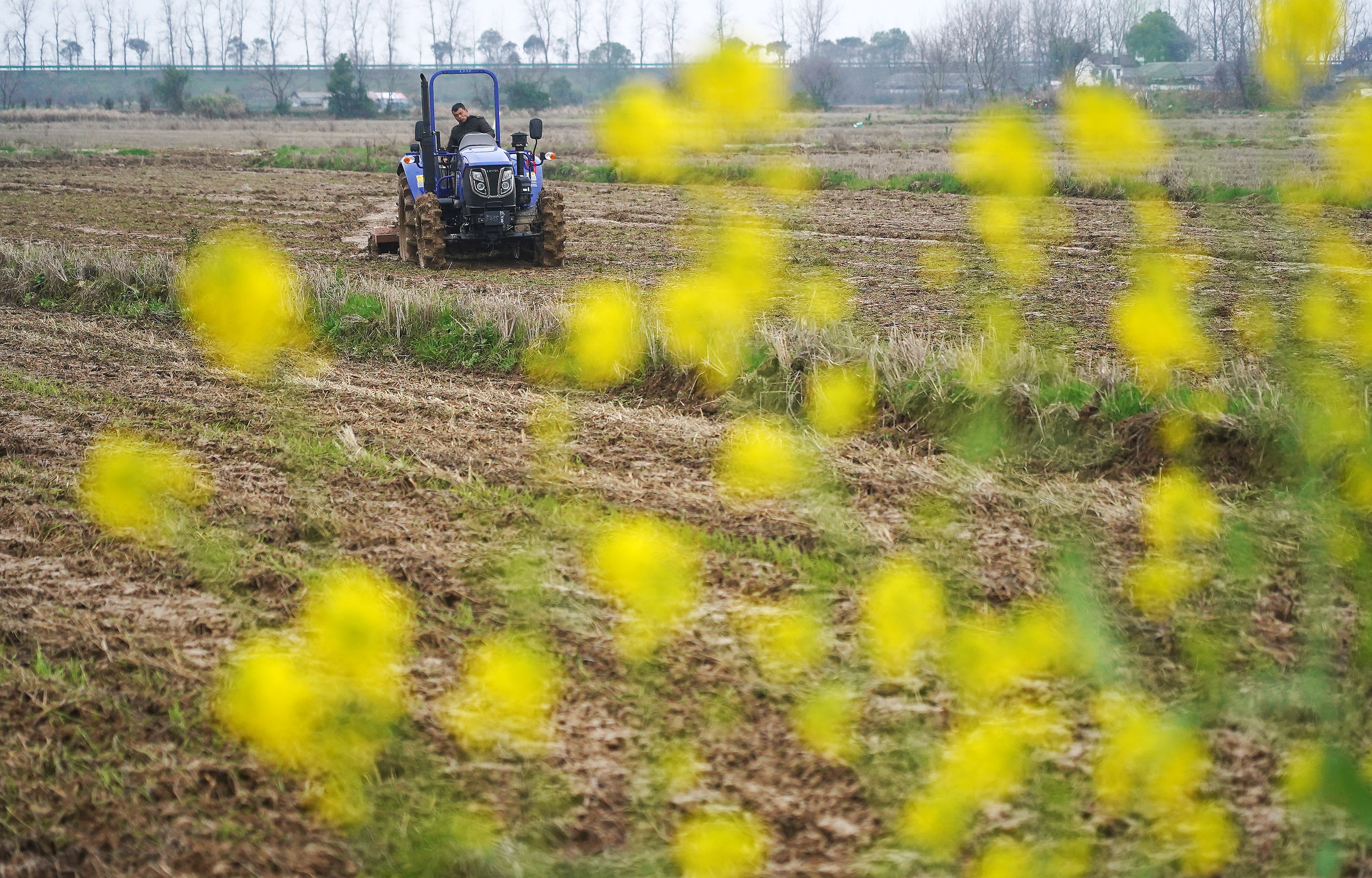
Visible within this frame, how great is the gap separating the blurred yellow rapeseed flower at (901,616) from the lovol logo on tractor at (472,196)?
25.9 ft

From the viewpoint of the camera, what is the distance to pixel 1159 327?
8.67 metres

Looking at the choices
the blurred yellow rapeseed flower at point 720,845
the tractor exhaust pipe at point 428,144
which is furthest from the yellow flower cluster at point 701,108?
the tractor exhaust pipe at point 428,144

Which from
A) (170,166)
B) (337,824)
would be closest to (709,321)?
(337,824)

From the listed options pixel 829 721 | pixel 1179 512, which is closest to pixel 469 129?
pixel 1179 512

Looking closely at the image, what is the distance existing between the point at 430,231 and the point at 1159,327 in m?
6.72

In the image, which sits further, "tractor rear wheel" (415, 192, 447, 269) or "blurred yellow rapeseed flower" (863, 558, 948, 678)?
"tractor rear wheel" (415, 192, 447, 269)

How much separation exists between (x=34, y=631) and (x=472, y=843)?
1992 millimetres

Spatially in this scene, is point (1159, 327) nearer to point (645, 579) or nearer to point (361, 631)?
point (645, 579)

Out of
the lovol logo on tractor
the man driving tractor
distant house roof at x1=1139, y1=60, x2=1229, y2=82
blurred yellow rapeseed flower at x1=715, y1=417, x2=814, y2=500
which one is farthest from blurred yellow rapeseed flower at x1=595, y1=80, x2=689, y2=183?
the man driving tractor

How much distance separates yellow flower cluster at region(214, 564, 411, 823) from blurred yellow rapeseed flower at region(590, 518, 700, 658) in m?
0.71

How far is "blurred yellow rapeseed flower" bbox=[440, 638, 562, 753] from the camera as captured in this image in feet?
10.6

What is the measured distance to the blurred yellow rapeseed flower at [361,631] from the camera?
3.50m

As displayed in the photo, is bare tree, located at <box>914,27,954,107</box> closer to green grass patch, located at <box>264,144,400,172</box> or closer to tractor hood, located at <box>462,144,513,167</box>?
tractor hood, located at <box>462,144,513,167</box>

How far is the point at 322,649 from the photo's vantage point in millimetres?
3709
